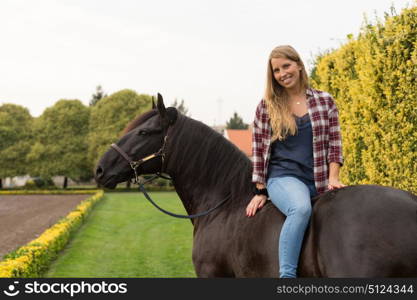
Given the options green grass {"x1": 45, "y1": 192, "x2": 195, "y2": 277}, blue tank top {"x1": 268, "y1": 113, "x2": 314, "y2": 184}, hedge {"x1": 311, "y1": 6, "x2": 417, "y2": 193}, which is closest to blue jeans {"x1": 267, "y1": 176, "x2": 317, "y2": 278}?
blue tank top {"x1": 268, "y1": 113, "x2": 314, "y2": 184}

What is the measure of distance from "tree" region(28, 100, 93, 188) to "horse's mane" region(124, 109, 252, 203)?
49881 mm

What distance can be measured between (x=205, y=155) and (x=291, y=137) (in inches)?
35.8

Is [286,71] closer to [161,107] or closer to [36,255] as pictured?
[161,107]

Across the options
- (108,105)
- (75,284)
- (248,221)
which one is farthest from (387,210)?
(108,105)

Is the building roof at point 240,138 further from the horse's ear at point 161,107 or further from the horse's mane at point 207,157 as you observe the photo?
the horse's ear at point 161,107

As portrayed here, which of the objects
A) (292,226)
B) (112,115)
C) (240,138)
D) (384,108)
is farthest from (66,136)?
(292,226)

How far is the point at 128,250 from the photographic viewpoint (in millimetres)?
11531

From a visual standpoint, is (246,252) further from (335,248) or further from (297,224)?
(335,248)

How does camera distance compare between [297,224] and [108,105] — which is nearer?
[297,224]

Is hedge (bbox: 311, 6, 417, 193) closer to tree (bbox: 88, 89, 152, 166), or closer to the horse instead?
the horse

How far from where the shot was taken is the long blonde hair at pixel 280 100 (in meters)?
3.49

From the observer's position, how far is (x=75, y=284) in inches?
144

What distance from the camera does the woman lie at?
348cm

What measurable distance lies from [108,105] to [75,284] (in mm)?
50603
